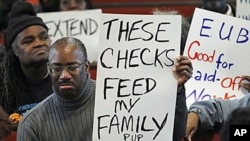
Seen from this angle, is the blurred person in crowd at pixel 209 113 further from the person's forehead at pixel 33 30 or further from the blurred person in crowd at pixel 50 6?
the blurred person in crowd at pixel 50 6

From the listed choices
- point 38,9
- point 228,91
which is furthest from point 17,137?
point 38,9

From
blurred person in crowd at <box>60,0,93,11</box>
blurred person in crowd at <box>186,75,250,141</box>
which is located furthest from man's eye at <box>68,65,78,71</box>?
blurred person in crowd at <box>60,0,93,11</box>

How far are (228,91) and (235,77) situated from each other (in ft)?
0.22

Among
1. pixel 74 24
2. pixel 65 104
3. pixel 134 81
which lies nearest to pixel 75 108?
pixel 65 104

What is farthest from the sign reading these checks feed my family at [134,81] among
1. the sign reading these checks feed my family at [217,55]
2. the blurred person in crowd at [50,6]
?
the blurred person in crowd at [50,6]

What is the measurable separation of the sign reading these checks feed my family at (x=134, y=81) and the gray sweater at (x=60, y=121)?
20cm

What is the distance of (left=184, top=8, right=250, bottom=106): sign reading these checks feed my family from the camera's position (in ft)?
11.6

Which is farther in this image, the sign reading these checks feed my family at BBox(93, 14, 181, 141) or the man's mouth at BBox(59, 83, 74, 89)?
the man's mouth at BBox(59, 83, 74, 89)

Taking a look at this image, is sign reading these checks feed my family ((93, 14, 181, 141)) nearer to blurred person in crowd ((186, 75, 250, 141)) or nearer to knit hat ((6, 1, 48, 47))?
blurred person in crowd ((186, 75, 250, 141))

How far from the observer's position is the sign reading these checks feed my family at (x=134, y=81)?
9.62ft

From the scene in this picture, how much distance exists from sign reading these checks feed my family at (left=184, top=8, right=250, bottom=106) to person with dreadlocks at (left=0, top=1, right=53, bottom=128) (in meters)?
0.80

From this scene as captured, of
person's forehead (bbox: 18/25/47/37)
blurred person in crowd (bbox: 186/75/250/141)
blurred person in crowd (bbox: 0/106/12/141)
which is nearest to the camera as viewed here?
blurred person in crowd (bbox: 0/106/12/141)

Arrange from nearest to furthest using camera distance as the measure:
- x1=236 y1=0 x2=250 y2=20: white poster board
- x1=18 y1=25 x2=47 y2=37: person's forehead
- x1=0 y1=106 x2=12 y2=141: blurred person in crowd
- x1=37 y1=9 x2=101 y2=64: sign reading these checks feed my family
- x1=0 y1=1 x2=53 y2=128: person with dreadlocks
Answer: x1=0 y1=106 x2=12 y2=141: blurred person in crowd → x1=0 y1=1 x2=53 y2=128: person with dreadlocks → x1=18 y1=25 x2=47 y2=37: person's forehead → x1=236 y1=0 x2=250 y2=20: white poster board → x1=37 y1=9 x2=101 y2=64: sign reading these checks feed my family

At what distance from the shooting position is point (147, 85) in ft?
9.65
